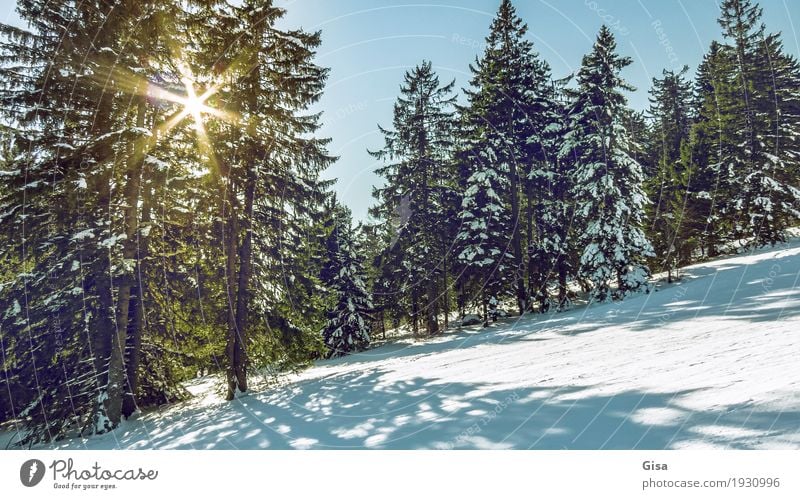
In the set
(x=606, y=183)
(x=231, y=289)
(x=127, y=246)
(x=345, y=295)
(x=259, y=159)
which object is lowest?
(x=345, y=295)

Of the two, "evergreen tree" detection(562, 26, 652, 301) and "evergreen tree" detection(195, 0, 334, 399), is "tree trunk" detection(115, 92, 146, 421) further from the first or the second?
"evergreen tree" detection(562, 26, 652, 301)

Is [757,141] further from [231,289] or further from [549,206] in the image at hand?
[231,289]

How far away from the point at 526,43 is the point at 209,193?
20.9 meters

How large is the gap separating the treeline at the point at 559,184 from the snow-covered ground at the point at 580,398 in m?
11.8

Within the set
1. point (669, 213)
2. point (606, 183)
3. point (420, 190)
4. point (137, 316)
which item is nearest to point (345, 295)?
point (420, 190)

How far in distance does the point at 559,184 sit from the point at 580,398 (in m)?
22.4

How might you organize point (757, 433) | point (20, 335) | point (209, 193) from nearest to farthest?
point (757, 433), point (20, 335), point (209, 193)

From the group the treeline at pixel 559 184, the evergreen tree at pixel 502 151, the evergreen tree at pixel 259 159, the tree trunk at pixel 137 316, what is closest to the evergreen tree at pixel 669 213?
the treeline at pixel 559 184

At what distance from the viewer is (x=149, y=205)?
1139cm

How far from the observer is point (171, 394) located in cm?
1249

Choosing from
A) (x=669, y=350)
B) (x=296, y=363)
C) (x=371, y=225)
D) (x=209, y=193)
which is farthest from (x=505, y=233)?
(x=669, y=350)

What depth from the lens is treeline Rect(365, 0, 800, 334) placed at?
21156 mm

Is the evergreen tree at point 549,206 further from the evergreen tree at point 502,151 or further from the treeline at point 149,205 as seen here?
the treeline at point 149,205
